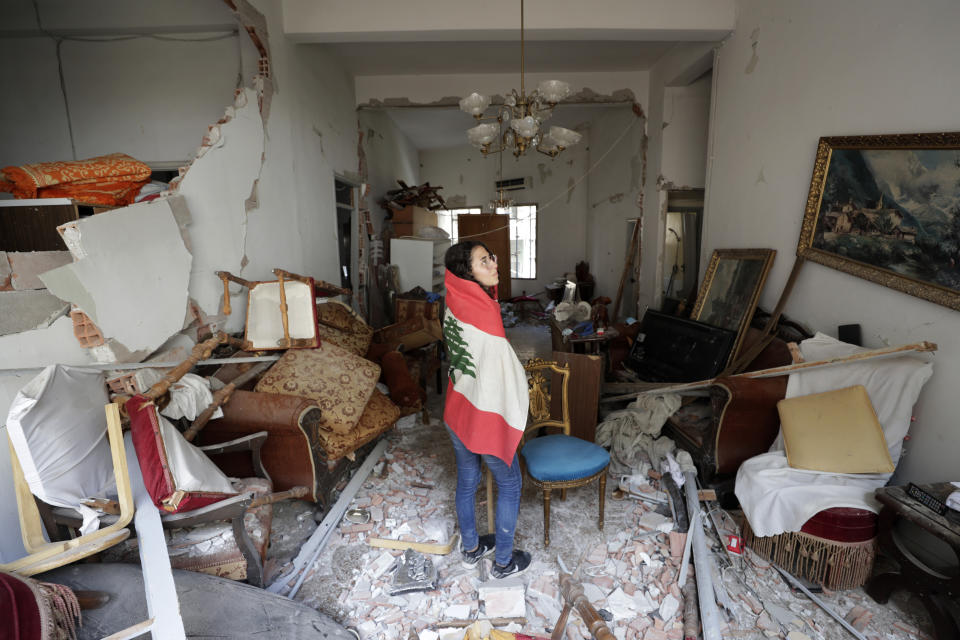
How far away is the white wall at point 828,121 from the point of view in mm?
2072

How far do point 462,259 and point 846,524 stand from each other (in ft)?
6.83

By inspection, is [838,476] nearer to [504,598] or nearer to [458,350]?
[504,598]

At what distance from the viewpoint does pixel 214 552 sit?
187 cm

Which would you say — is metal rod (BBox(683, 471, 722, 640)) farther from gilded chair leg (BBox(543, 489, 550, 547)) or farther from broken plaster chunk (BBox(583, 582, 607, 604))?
gilded chair leg (BBox(543, 489, 550, 547))

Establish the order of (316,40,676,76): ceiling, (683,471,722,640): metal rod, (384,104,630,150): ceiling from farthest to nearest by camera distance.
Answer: (384,104,630,150): ceiling < (316,40,676,76): ceiling < (683,471,722,640): metal rod

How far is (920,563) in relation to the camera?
180cm

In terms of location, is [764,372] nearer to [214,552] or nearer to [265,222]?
[214,552]

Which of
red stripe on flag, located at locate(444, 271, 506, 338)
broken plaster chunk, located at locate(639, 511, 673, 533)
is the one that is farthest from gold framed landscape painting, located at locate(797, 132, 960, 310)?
red stripe on flag, located at locate(444, 271, 506, 338)

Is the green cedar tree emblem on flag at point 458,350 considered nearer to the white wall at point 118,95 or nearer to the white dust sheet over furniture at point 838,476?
the white dust sheet over furniture at point 838,476

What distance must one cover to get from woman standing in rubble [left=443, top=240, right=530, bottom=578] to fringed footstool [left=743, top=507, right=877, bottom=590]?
54.0 inches

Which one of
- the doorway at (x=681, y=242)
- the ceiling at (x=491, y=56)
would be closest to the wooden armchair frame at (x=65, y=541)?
the ceiling at (x=491, y=56)

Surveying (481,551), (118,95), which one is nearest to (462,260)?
(481,551)

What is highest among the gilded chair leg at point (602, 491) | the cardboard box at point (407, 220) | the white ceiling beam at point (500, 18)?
the white ceiling beam at point (500, 18)

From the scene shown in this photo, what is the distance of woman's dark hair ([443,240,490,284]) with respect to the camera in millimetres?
1829
